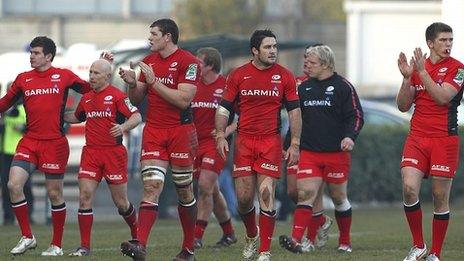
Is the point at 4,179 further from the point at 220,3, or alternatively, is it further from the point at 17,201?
the point at 220,3

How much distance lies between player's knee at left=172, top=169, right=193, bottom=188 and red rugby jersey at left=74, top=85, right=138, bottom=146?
57.0 inches

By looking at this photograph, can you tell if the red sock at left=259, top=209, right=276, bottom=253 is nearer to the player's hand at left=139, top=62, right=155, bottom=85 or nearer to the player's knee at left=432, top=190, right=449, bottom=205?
the player's knee at left=432, top=190, right=449, bottom=205

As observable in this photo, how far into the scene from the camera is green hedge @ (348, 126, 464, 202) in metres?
27.2

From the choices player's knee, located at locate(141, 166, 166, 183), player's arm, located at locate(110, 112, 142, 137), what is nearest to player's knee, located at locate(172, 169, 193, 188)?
player's knee, located at locate(141, 166, 166, 183)

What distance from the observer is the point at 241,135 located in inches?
576

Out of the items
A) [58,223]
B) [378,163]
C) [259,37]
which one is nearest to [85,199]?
[58,223]

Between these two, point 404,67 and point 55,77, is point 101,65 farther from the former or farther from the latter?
point 404,67

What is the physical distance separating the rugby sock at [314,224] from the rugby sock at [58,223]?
8.87 feet

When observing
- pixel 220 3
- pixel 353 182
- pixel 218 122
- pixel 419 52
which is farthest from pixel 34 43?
pixel 220 3

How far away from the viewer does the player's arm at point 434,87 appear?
13.9 m

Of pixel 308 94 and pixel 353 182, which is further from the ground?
pixel 308 94

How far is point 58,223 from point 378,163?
1261cm

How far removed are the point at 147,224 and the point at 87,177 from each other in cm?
170

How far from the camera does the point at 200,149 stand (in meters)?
16.8
